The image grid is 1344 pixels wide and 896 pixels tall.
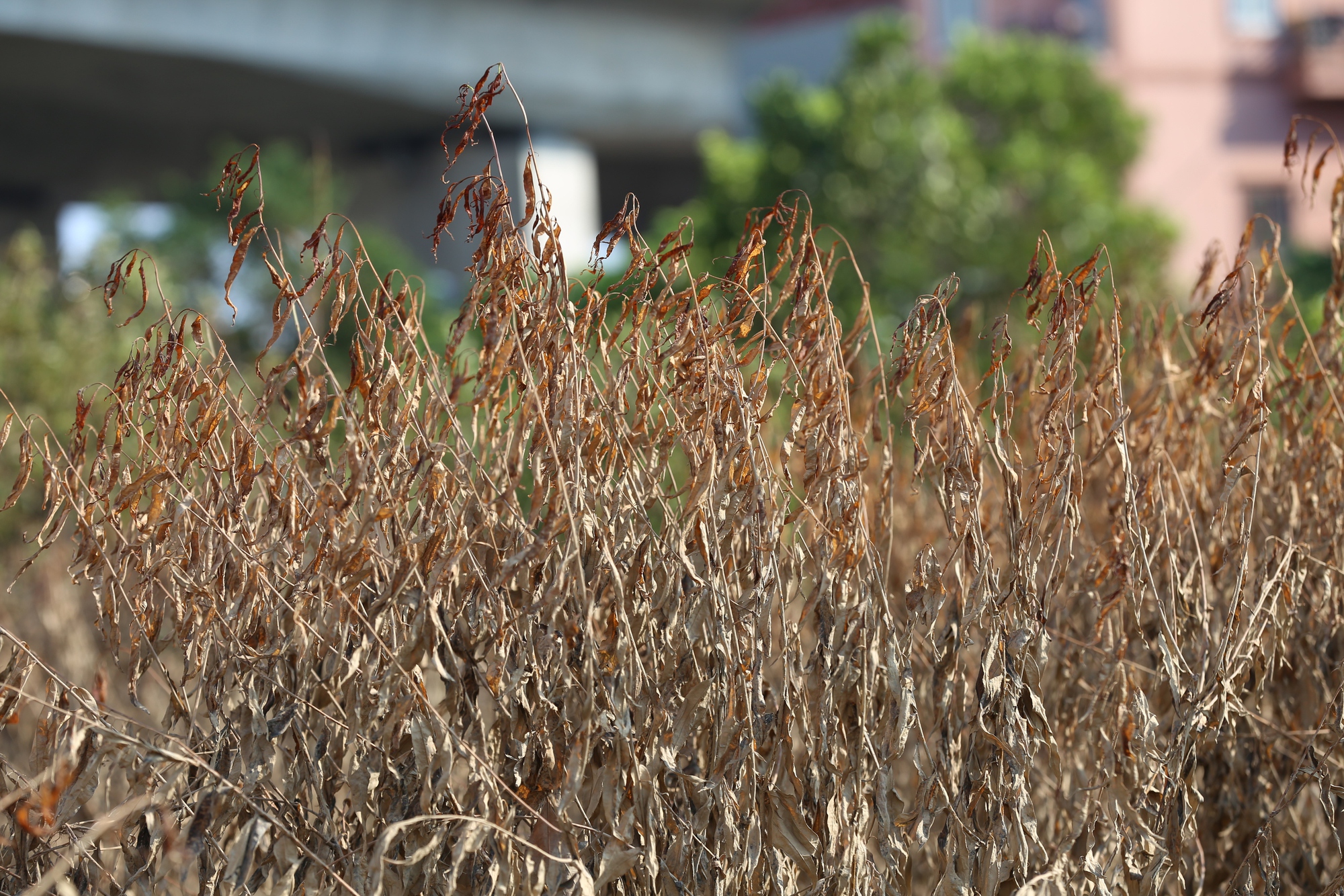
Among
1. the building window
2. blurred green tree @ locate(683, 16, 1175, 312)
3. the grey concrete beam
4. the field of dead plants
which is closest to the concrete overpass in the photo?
the grey concrete beam

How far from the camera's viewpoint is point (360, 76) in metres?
13.6

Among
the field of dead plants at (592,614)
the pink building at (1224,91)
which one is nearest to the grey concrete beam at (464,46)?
the pink building at (1224,91)

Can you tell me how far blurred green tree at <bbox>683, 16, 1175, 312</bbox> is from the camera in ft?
34.4

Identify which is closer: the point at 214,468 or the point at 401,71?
the point at 214,468

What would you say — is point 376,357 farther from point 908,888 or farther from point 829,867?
point 908,888

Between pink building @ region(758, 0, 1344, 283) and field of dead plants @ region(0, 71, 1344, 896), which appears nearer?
field of dead plants @ region(0, 71, 1344, 896)

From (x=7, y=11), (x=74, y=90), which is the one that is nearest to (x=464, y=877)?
(x=7, y=11)

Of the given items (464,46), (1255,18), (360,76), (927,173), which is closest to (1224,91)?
(1255,18)

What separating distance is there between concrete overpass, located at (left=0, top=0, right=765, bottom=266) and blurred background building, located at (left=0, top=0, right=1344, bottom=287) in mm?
27

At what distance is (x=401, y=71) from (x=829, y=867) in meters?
13.2

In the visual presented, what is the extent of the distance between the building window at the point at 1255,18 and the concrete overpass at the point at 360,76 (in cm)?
717

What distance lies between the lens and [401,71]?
1376 cm

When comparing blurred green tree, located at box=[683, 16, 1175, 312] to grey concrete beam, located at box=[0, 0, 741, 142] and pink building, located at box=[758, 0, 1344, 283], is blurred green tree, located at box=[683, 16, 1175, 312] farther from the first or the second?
pink building, located at box=[758, 0, 1344, 283]

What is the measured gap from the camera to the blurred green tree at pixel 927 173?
34.4ft
